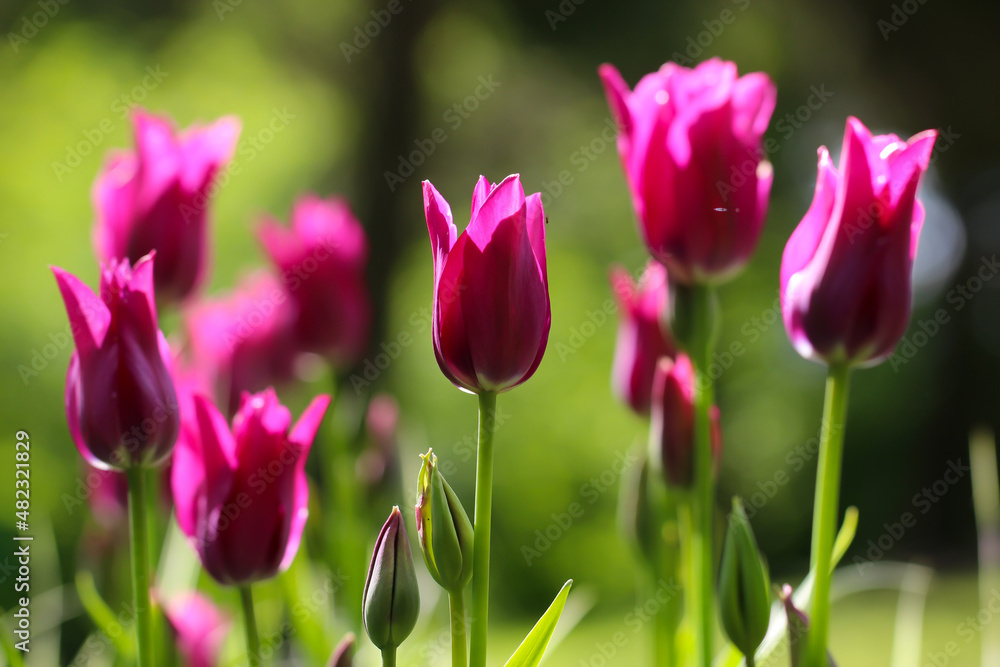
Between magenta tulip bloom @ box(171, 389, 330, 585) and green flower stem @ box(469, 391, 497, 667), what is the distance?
145 millimetres

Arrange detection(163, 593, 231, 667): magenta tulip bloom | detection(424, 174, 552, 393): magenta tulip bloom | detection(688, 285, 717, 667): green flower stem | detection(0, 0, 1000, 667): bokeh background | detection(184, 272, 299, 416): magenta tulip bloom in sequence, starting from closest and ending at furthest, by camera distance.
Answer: detection(424, 174, 552, 393): magenta tulip bloom → detection(688, 285, 717, 667): green flower stem → detection(163, 593, 231, 667): magenta tulip bloom → detection(184, 272, 299, 416): magenta tulip bloom → detection(0, 0, 1000, 667): bokeh background

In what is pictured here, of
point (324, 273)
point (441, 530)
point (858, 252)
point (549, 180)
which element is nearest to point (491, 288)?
point (441, 530)

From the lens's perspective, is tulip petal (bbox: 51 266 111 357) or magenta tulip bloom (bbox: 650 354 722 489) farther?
magenta tulip bloom (bbox: 650 354 722 489)

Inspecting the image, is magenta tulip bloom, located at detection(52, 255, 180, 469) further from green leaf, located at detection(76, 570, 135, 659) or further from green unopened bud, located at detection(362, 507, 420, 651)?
green leaf, located at detection(76, 570, 135, 659)

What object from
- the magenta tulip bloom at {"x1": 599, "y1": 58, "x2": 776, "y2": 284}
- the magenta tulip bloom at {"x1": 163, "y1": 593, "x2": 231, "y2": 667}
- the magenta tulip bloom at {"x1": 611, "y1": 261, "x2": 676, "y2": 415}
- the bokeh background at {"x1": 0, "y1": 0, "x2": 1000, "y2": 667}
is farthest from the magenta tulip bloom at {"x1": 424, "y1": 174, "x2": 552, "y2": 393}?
the bokeh background at {"x1": 0, "y1": 0, "x2": 1000, "y2": 667}

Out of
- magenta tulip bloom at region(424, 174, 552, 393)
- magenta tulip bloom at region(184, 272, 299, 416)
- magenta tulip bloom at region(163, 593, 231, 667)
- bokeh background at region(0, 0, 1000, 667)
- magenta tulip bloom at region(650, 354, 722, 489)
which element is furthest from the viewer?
bokeh background at region(0, 0, 1000, 667)

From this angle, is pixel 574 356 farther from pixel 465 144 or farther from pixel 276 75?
pixel 276 75

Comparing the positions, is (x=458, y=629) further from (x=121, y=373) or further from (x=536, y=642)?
(x=121, y=373)

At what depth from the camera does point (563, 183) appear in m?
6.95

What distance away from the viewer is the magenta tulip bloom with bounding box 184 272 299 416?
1.25m

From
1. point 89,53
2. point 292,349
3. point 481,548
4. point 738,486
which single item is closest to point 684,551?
point 481,548

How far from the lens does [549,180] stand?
255 inches

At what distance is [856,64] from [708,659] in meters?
6.21

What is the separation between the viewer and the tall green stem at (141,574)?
601mm
